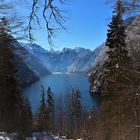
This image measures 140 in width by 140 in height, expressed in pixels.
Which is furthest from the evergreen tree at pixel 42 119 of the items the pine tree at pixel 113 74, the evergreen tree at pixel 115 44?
A: the evergreen tree at pixel 115 44

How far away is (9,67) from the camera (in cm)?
3519

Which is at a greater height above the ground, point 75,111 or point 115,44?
point 115,44

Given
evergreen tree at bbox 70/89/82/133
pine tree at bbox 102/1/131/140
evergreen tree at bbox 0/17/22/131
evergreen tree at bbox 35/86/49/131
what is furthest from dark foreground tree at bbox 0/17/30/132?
evergreen tree at bbox 70/89/82/133

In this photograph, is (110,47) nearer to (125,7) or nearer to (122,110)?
(122,110)

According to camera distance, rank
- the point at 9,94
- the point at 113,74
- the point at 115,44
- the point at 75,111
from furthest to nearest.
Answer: the point at 75,111 → the point at 9,94 → the point at 115,44 → the point at 113,74

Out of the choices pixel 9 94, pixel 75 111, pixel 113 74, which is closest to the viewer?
pixel 113 74

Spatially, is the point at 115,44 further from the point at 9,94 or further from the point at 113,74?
the point at 9,94

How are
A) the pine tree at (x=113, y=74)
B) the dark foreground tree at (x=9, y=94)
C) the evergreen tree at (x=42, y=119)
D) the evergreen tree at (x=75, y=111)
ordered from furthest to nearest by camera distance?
the evergreen tree at (x=75, y=111), the evergreen tree at (x=42, y=119), the pine tree at (x=113, y=74), the dark foreground tree at (x=9, y=94)

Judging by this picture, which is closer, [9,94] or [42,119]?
[9,94]

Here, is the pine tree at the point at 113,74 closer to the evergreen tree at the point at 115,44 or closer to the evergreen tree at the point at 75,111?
the evergreen tree at the point at 115,44

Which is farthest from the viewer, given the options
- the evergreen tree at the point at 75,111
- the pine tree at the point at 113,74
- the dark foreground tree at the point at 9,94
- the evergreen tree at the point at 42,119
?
the evergreen tree at the point at 75,111

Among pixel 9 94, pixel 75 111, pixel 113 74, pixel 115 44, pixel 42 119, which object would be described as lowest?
pixel 75 111

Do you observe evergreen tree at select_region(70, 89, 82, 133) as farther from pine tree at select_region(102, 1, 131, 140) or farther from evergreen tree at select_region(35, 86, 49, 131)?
pine tree at select_region(102, 1, 131, 140)

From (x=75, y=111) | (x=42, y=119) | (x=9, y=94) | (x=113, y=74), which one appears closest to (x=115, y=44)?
(x=113, y=74)
